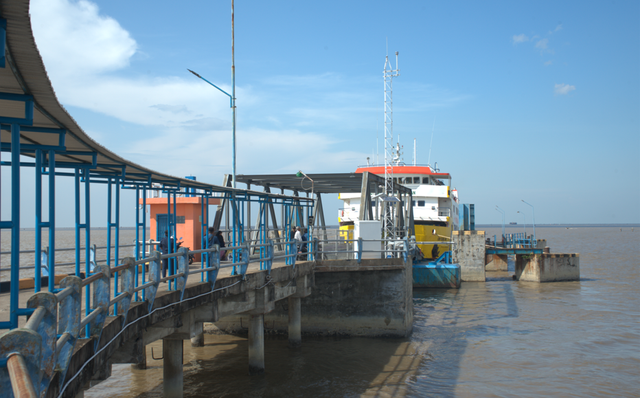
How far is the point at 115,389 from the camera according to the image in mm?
11305

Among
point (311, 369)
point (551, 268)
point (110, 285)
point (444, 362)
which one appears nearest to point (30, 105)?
point (110, 285)

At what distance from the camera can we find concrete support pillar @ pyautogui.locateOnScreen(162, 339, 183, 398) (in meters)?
9.17

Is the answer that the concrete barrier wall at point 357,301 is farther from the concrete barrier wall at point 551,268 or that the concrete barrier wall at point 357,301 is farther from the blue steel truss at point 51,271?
the concrete barrier wall at point 551,268

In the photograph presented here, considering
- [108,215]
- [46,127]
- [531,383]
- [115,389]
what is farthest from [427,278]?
[46,127]

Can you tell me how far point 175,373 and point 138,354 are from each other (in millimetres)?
2206

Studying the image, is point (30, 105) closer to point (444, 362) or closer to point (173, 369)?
point (173, 369)

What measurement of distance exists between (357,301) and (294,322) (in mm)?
2156

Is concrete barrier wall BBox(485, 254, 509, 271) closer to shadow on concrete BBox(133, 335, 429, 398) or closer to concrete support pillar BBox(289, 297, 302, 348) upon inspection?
shadow on concrete BBox(133, 335, 429, 398)

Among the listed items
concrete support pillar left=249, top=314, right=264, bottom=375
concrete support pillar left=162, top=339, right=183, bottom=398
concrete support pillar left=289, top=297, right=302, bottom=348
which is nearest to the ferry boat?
concrete support pillar left=289, top=297, right=302, bottom=348

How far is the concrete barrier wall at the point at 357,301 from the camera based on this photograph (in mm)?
15172

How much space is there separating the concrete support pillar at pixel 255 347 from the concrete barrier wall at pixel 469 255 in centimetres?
1939

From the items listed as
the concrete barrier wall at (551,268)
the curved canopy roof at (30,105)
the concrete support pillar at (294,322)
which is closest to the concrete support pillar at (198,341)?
the concrete support pillar at (294,322)

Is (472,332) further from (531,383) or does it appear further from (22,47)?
(22,47)

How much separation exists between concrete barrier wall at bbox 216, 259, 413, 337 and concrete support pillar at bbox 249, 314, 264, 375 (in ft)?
10.6
